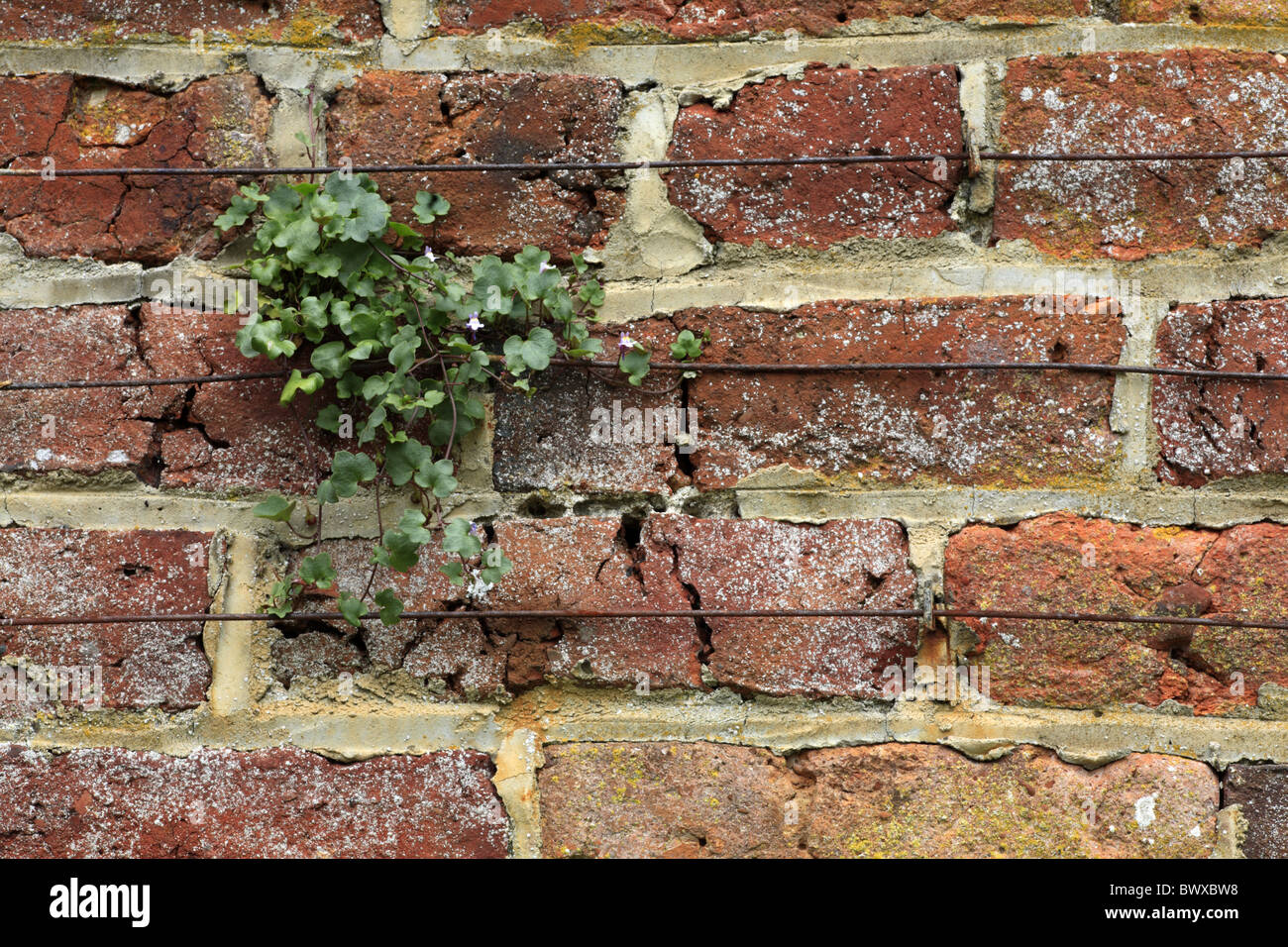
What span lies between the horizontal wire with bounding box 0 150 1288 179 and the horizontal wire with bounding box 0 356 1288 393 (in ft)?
0.64

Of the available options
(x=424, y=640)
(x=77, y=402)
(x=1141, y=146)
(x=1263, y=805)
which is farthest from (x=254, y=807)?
(x=1141, y=146)

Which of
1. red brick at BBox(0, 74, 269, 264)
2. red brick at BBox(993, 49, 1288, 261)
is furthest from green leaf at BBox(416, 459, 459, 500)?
red brick at BBox(993, 49, 1288, 261)

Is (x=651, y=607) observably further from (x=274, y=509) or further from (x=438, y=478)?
(x=274, y=509)

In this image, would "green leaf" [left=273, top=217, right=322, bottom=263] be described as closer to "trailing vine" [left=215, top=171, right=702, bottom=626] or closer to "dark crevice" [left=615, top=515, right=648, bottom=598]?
"trailing vine" [left=215, top=171, right=702, bottom=626]

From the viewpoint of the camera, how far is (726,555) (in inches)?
39.8

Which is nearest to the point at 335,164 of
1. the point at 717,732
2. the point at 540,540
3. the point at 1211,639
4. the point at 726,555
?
the point at 540,540

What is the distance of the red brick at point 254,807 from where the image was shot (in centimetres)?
101

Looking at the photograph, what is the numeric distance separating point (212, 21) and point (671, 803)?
92 cm

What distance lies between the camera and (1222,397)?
1.00m

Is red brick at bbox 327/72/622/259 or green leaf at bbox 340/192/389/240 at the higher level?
red brick at bbox 327/72/622/259

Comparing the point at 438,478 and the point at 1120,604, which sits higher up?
the point at 438,478

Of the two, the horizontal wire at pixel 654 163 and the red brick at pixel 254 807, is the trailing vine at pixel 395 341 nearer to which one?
the horizontal wire at pixel 654 163

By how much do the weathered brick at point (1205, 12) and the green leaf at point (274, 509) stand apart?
962 millimetres

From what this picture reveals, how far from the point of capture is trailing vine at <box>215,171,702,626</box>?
3.17ft
